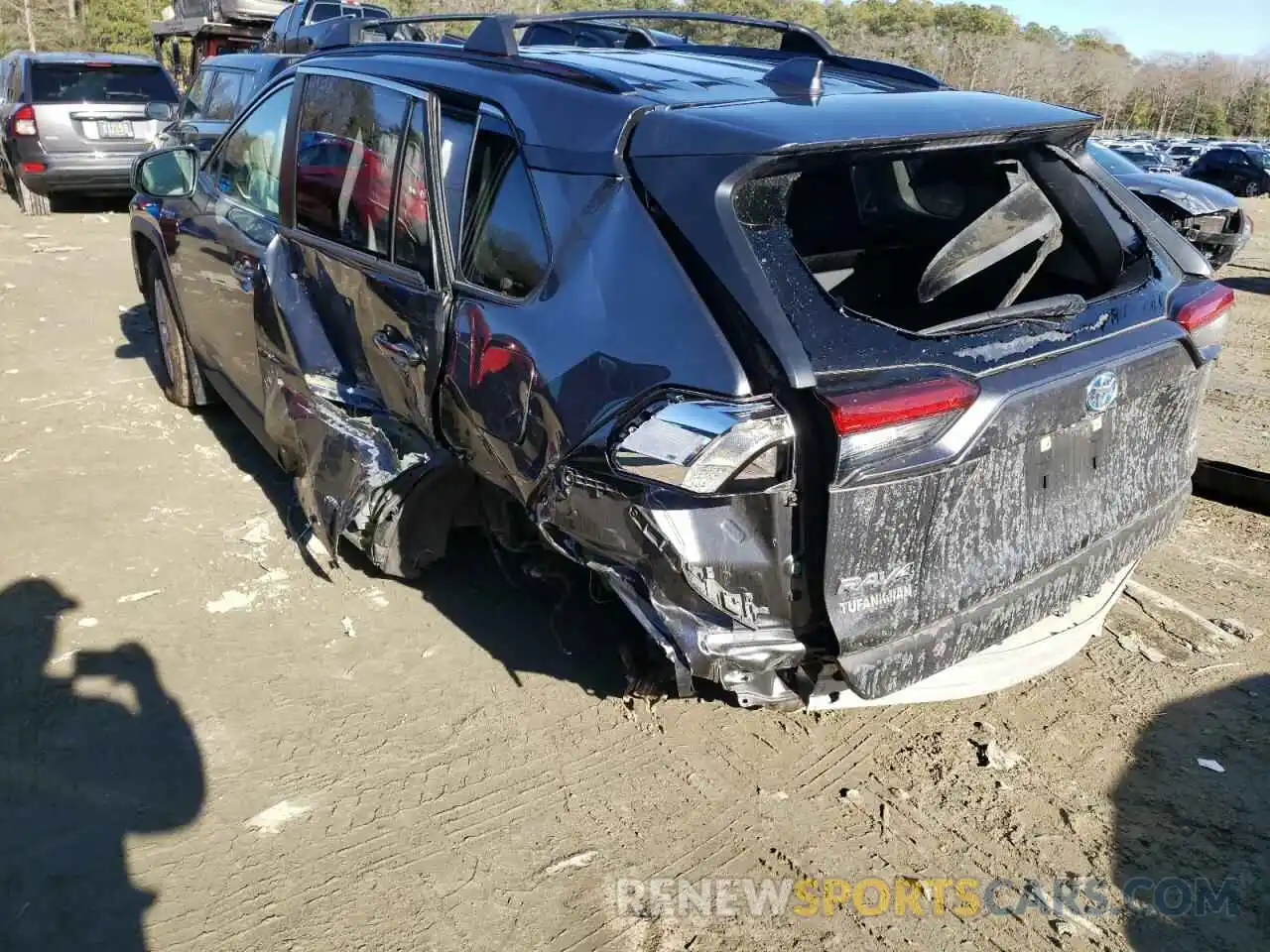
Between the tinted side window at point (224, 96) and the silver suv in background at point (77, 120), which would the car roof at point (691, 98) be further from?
the silver suv in background at point (77, 120)

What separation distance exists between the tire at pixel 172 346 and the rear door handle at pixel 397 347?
2.57 metres

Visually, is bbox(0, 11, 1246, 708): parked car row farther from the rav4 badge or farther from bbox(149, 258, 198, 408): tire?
bbox(149, 258, 198, 408): tire

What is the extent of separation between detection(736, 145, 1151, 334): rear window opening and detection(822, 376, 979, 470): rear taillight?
36 cm

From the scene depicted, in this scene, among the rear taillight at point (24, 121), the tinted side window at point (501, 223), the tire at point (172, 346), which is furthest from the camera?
the rear taillight at point (24, 121)

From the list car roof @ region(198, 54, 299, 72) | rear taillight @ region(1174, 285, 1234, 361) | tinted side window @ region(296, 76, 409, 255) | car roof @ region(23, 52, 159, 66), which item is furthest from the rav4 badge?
car roof @ region(23, 52, 159, 66)

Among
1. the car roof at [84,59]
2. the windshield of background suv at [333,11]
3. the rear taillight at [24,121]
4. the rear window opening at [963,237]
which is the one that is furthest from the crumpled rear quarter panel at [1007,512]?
the car roof at [84,59]

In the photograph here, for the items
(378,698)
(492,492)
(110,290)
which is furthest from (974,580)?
(110,290)

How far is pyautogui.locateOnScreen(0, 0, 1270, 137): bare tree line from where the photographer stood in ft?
146

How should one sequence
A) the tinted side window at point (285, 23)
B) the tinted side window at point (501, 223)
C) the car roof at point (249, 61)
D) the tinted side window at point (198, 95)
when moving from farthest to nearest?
1. the tinted side window at point (285, 23)
2. the tinted side window at point (198, 95)
3. the car roof at point (249, 61)
4. the tinted side window at point (501, 223)

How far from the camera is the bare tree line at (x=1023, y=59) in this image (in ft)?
146

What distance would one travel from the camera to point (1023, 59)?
68625mm

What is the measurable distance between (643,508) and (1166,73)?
95399 millimetres

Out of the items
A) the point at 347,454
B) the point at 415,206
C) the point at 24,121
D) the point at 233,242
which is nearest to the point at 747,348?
the point at 415,206
